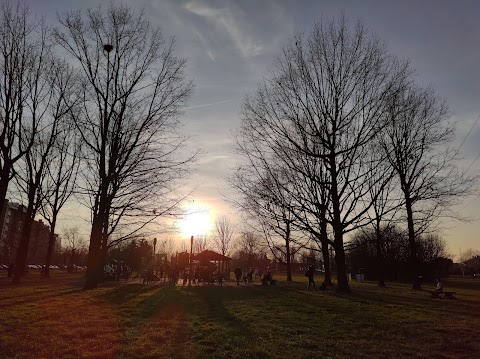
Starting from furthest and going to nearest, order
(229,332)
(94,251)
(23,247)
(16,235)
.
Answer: (16,235) → (23,247) → (94,251) → (229,332)

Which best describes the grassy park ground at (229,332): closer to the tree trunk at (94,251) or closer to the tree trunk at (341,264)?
the tree trunk at (341,264)

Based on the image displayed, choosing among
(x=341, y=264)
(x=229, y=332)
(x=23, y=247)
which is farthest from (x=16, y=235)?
(x=229, y=332)

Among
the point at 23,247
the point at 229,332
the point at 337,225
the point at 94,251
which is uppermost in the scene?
the point at 337,225

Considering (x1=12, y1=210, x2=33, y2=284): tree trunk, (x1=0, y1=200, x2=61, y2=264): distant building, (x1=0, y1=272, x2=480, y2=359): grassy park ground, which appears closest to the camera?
(x1=0, y1=272, x2=480, y2=359): grassy park ground

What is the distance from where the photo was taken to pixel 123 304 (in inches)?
505

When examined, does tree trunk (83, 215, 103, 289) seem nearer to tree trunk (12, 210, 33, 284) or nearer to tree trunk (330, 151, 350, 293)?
tree trunk (12, 210, 33, 284)

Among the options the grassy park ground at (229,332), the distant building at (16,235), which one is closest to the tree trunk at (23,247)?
the grassy park ground at (229,332)

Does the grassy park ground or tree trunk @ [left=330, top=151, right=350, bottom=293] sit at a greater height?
tree trunk @ [left=330, top=151, right=350, bottom=293]

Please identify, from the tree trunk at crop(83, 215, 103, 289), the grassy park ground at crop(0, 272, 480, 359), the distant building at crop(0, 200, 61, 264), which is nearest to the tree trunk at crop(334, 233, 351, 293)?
the grassy park ground at crop(0, 272, 480, 359)

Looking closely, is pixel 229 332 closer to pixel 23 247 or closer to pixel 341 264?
pixel 341 264

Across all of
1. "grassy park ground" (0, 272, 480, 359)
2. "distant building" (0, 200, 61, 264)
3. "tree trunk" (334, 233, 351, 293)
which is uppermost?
"distant building" (0, 200, 61, 264)

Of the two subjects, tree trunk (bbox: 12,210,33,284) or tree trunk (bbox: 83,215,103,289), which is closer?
tree trunk (bbox: 83,215,103,289)

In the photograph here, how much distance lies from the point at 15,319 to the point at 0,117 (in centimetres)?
1206

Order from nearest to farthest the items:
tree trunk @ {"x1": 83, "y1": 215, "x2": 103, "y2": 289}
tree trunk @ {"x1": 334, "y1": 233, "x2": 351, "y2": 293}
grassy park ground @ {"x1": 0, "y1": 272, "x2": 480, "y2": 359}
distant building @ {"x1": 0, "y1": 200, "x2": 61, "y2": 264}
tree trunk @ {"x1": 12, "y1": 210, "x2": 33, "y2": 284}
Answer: grassy park ground @ {"x1": 0, "y1": 272, "x2": 480, "y2": 359}, tree trunk @ {"x1": 334, "y1": 233, "x2": 351, "y2": 293}, tree trunk @ {"x1": 83, "y1": 215, "x2": 103, "y2": 289}, tree trunk @ {"x1": 12, "y1": 210, "x2": 33, "y2": 284}, distant building @ {"x1": 0, "y1": 200, "x2": 61, "y2": 264}
